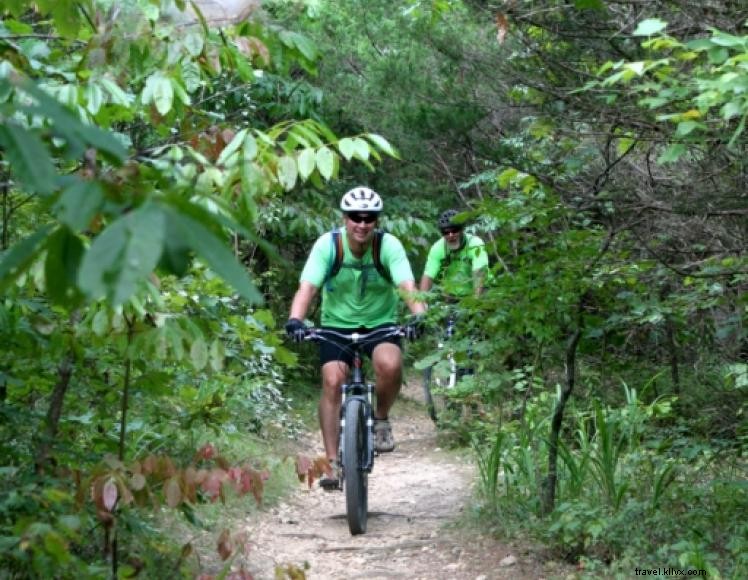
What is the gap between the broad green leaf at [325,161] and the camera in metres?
3.38

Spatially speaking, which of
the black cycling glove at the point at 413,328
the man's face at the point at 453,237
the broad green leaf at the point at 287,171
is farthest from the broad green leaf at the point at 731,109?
the man's face at the point at 453,237

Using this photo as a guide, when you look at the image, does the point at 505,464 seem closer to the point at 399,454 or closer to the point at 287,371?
the point at 399,454

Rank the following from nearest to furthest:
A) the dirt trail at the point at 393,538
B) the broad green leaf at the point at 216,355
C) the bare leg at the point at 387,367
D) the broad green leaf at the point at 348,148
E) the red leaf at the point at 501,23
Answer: the broad green leaf at the point at 348,148
the broad green leaf at the point at 216,355
the red leaf at the point at 501,23
the dirt trail at the point at 393,538
the bare leg at the point at 387,367

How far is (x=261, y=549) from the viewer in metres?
6.47

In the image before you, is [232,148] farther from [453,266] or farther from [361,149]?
[453,266]

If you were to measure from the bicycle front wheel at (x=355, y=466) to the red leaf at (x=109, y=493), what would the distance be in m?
3.40

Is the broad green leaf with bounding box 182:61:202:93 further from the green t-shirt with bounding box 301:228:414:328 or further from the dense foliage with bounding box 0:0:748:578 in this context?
the green t-shirt with bounding box 301:228:414:328

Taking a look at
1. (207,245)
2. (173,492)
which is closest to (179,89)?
(173,492)

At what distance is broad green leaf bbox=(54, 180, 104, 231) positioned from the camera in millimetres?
1351

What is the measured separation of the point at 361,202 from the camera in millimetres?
6820

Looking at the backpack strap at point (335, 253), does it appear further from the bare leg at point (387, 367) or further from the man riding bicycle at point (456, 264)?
the man riding bicycle at point (456, 264)

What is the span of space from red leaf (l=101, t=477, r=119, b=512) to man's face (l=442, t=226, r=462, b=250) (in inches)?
264

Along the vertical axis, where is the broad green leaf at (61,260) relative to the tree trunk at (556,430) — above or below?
above

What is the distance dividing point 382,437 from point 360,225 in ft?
4.95
